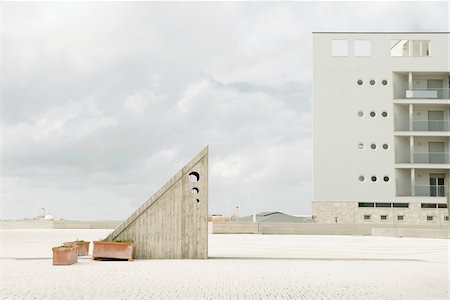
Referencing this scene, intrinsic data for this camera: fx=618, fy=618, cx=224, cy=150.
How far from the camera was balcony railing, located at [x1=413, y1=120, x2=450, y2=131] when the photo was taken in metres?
56.4

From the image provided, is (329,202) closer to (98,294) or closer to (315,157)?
(315,157)

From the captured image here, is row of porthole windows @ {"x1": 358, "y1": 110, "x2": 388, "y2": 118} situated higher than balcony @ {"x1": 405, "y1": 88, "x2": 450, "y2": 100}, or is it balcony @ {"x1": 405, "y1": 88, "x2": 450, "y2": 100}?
balcony @ {"x1": 405, "y1": 88, "x2": 450, "y2": 100}

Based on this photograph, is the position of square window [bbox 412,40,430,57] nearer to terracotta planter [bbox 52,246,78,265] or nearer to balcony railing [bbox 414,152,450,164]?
balcony railing [bbox 414,152,450,164]

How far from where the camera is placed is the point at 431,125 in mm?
56688

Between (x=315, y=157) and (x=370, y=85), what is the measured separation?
8082 millimetres

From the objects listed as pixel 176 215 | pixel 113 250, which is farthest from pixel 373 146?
pixel 113 250

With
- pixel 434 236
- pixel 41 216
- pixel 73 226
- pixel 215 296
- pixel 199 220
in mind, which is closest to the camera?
pixel 215 296

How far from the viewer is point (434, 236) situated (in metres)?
40.8

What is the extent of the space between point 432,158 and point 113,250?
1734 inches

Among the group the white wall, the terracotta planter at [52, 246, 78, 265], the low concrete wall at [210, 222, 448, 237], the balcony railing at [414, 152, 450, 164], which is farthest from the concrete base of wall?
the terracotta planter at [52, 246, 78, 265]

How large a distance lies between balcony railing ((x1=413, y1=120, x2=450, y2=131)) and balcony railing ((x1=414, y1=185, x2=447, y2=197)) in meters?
5.21

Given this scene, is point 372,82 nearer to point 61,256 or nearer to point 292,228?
point 292,228

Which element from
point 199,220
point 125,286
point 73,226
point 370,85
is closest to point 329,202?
point 370,85

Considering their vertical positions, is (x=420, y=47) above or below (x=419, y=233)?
above
